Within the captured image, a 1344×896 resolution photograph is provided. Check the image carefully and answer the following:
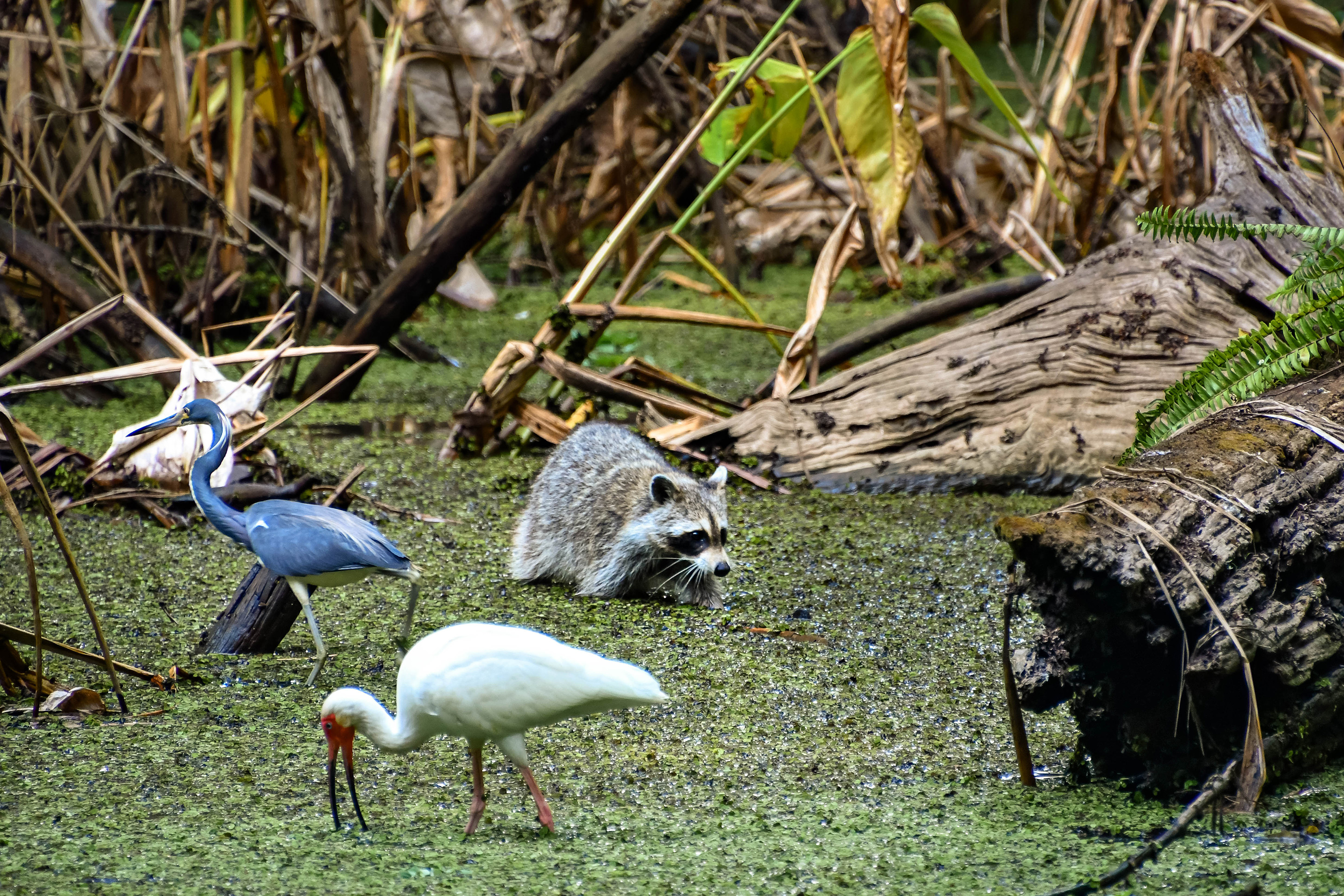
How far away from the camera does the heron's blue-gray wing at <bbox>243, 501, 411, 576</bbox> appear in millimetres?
2807

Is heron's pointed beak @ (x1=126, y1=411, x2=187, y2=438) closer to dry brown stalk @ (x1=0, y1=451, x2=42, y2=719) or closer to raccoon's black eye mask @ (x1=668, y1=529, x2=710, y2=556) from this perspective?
dry brown stalk @ (x1=0, y1=451, x2=42, y2=719)

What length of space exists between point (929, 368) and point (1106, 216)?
290 cm

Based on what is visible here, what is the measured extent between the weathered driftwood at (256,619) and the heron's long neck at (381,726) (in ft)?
3.41

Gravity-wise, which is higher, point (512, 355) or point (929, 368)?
point (929, 368)

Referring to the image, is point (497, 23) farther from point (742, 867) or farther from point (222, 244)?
point (742, 867)

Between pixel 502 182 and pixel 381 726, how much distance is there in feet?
11.5

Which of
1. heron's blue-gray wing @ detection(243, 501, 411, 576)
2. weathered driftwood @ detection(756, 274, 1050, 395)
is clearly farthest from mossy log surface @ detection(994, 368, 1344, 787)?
weathered driftwood @ detection(756, 274, 1050, 395)

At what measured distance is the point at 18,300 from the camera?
5.94 meters

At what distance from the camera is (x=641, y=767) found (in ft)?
8.16

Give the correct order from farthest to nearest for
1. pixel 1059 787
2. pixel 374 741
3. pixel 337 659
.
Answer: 1. pixel 337 659
2. pixel 1059 787
3. pixel 374 741

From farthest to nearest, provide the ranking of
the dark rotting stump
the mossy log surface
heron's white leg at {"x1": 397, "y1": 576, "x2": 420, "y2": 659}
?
the dark rotting stump → heron's white leg at {"x1": 397, "y1": 576, "x2": 420, "y2": 659} → the mossy log surface

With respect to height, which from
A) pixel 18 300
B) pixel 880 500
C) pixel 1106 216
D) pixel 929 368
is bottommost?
pixel 18 300

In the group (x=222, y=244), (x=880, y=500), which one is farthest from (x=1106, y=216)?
(x=222, y=244)

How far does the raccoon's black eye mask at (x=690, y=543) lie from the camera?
3.62m
